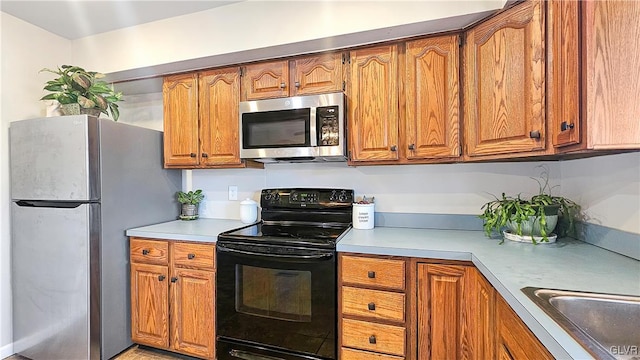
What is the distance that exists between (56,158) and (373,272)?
83.3 inches

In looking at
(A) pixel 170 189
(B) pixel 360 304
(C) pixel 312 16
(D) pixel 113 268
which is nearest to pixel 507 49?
(C) pixel 312 16

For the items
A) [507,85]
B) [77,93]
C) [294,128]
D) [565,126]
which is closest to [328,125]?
[294,128]

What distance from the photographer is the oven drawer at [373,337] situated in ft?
5.06

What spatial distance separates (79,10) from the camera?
2.08 metres

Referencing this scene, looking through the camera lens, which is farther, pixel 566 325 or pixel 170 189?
pixel 170 189

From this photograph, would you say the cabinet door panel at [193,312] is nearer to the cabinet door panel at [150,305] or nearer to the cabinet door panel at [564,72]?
the cabinet door panel at [150,305]

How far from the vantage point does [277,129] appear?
2.04m

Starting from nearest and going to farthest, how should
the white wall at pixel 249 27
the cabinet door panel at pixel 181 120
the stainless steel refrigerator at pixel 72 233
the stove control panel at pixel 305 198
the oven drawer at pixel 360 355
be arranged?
the oven drawer at pixel 360 355, the white wall at pixel 249 27, the stainless steel refrigerator at pixel 72 233, the stove control panel at pixel 305 198, the cabinet door panel at pixel 181 120

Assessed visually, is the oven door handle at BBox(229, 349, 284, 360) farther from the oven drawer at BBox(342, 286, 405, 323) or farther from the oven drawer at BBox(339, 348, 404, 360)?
the oven drawer at BBox(342, 286, 405, 323)

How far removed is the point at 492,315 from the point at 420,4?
→ 5.17 ft

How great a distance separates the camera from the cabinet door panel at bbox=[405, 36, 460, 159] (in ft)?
5.68

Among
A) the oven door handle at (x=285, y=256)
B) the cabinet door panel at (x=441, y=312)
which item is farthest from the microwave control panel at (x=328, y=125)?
the cabinet door panel at (x=441, y=312)

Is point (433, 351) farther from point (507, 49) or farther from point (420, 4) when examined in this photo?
point (420, 4)

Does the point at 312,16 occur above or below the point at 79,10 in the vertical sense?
below
